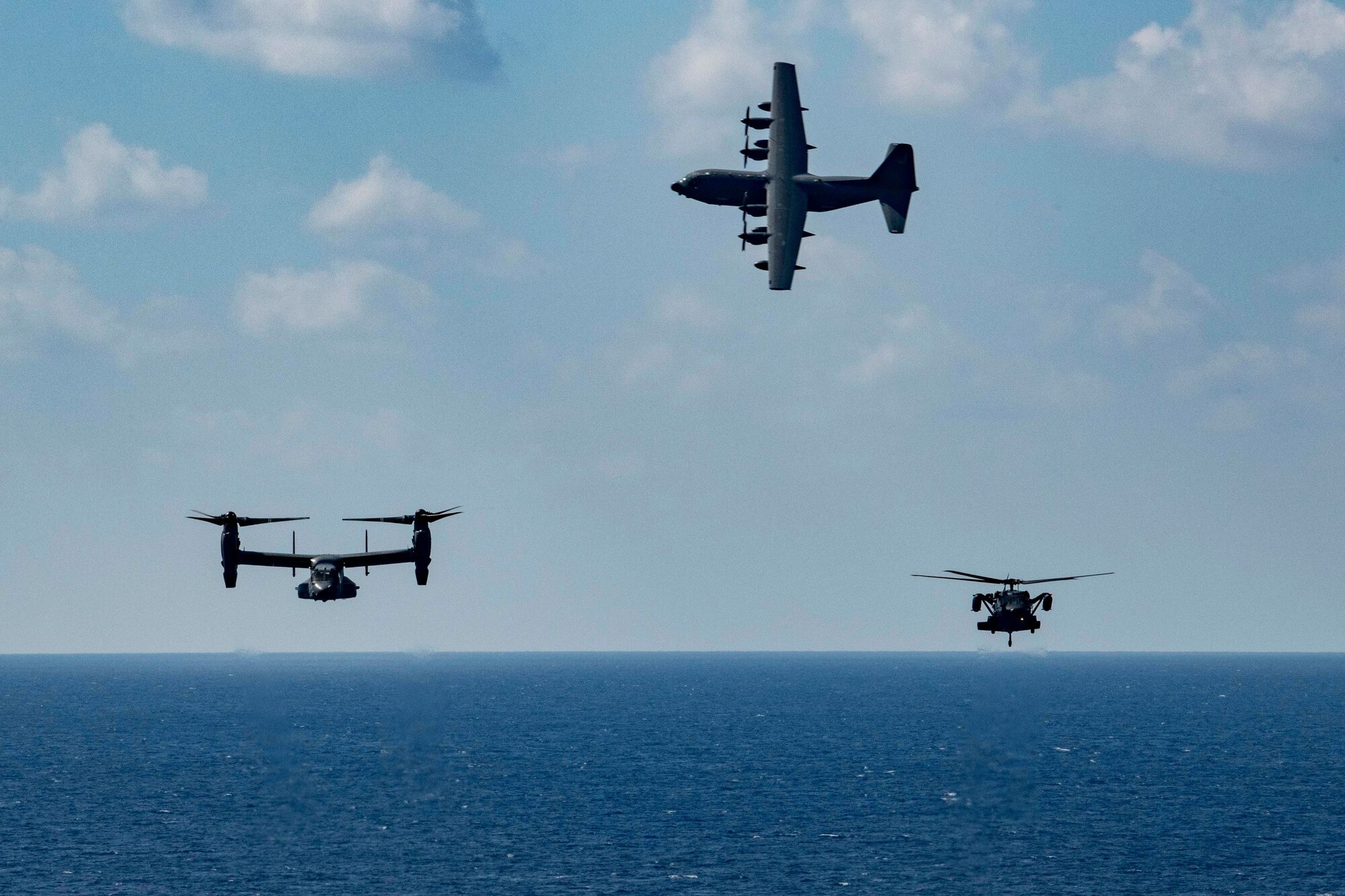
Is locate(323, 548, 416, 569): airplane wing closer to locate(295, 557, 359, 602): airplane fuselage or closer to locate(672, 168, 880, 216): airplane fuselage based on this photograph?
locate(295, 557, 359, 602): airplane fuselage

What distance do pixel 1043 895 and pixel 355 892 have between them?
292 ft

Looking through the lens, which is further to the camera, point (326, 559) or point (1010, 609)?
point (1010, 609)

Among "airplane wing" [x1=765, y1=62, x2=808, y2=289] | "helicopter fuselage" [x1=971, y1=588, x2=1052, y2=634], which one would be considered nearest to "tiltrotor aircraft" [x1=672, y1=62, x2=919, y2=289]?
A: "airplane wing" [x1=765, y1=62, x2=808, y2=289]

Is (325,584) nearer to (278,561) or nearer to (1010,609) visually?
(278,561)

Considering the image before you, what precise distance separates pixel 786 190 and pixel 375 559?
4170 centimetres

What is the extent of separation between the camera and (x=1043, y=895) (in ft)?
617

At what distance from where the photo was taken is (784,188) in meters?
97.5

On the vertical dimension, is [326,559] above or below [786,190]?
below

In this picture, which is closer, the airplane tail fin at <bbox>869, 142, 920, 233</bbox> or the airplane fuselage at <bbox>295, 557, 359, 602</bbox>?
the airplane fuselage at <bbox>295, 557, 359, 602</bbox>

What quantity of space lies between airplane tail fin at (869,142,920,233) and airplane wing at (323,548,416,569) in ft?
152

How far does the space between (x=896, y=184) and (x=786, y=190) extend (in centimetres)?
811

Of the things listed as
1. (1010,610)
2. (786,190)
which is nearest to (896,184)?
(786,190)

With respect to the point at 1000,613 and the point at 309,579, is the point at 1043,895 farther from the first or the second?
the point at 309,579

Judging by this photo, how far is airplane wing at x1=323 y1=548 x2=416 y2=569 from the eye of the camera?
66.5m
